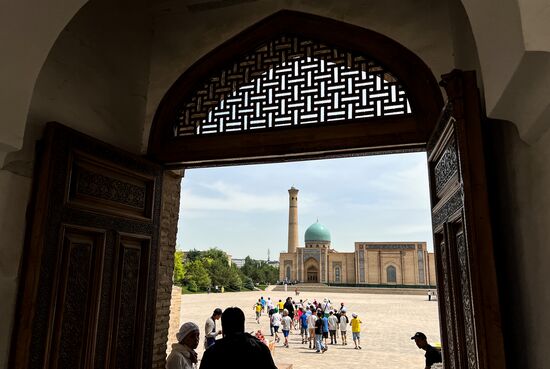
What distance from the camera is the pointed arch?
104 inches

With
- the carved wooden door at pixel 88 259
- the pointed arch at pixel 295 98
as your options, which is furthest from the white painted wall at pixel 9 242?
the pointed arch at pixel 295 98

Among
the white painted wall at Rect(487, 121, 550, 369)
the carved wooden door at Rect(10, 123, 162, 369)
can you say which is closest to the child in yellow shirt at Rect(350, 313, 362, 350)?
the carved wooden door at Rect(10, 123, 162, 369)

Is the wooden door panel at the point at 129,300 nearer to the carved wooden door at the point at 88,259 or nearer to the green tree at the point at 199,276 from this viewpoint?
the carved wooden door at the point at 88,259

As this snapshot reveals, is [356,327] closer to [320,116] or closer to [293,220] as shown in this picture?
[320,116]

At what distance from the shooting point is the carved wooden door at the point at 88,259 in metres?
2.00

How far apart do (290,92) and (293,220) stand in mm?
39257

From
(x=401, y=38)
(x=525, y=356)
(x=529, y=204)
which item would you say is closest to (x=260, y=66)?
(x=401, y=38)

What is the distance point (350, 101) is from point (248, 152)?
29.9 inches

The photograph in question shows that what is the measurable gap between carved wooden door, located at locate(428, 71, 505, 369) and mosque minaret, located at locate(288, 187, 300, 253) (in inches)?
1556

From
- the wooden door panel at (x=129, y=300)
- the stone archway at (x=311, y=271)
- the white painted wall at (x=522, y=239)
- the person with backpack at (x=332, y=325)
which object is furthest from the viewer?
the stone archway at (x=311, y=271)

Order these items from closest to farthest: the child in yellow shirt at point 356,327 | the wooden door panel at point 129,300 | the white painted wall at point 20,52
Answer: the white painted wall at point 20,52 < the wooden door panel at point 129,300 < the child in yellow shirt at point 356,327

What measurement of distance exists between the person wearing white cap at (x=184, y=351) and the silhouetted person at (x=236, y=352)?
25.7 inches

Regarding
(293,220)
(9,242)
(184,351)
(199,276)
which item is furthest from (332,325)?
(293,220)

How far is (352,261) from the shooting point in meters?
36.9
